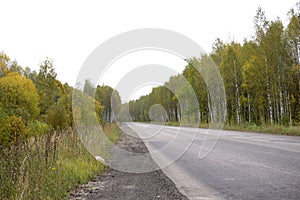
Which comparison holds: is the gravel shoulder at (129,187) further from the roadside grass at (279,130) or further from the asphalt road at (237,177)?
the roadside grass at (279,130)

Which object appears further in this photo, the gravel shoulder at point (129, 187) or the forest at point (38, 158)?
the gravel shoulder at point (129, 187)

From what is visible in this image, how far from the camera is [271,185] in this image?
5020mm

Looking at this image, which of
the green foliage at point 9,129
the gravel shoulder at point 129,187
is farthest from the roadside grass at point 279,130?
the green foliage at point 9,129

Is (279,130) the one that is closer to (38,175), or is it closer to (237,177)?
(237,177)

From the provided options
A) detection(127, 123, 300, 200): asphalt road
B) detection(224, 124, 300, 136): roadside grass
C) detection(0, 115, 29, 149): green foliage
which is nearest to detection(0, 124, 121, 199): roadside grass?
detection(127, 123, 300, 200): asphalt road

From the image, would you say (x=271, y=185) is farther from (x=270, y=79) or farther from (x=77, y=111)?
(x=270, y=79)

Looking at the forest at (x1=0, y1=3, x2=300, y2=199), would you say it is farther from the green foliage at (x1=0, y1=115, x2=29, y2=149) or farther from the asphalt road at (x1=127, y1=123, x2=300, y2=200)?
the asphalt road at (x1=127, y1=123, x2=300, y2=200)

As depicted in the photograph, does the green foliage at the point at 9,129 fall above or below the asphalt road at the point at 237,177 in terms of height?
above

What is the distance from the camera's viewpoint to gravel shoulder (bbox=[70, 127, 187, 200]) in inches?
191

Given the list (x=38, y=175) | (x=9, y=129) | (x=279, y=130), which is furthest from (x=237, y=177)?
(x=279, y=130)

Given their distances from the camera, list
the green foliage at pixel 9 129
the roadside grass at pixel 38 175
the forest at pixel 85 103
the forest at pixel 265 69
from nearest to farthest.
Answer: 1. the roadside grass at pixel 38 175
2. the forest at pixel 85 103
3. the green foliage at pixel 9 129
4. the forest at pixel 265 69

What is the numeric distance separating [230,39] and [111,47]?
30.5 m

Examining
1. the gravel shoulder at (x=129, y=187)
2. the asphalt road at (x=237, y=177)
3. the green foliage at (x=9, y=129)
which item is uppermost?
the green foliage at (x=9, y=129)

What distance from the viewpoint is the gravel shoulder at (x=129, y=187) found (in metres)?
4.84
